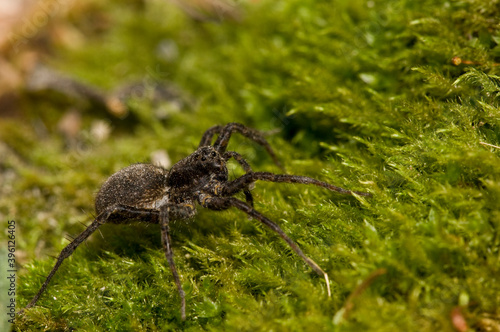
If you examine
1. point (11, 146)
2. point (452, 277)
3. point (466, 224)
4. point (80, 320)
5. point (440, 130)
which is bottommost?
point (452, 277)

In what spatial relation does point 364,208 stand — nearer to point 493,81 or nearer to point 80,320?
point 493,81

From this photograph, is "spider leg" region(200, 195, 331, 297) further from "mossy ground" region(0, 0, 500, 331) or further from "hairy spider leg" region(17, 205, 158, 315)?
"hairy spider leg" region(17, 205, 158, 315)

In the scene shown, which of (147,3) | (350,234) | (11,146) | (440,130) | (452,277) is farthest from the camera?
(147,3)

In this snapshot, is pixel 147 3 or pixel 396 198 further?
pixel 147 3

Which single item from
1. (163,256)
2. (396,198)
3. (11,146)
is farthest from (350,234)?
(11,146)

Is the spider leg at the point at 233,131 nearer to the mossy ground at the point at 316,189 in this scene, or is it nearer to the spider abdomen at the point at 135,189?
the mossy ground at the point at 316,189

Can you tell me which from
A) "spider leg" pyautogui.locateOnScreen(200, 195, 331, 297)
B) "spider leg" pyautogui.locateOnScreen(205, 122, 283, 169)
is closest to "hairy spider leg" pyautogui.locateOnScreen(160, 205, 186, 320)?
"spider leg" pyautogui.locateOnScreen(200, 195, 331, 297)

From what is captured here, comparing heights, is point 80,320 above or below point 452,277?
above
